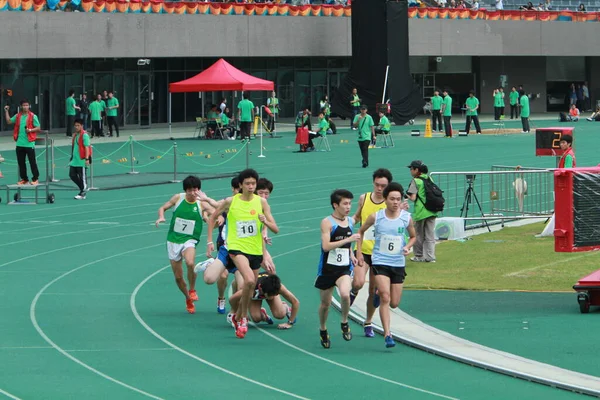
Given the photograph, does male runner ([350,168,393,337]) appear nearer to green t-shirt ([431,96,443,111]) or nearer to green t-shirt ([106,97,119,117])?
green t-shirt ([106,97,119,117])

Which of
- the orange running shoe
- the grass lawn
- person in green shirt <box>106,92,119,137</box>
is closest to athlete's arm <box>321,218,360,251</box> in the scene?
the orange running shoe

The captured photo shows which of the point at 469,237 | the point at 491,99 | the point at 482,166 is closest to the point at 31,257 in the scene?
the point at 469,237

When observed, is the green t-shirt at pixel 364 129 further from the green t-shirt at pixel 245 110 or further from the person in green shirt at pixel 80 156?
the green t-shirt at pixel 245 110

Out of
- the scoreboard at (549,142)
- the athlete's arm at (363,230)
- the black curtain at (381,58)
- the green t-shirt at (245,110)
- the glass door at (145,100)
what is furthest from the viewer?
the black curtain at (381,58)

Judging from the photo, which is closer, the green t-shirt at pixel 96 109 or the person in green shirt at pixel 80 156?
the person in green shirt at pixel 80 156

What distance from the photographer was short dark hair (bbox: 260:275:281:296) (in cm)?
1380

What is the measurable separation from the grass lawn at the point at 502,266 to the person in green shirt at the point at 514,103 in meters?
38.6

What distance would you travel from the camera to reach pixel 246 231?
44.6ft

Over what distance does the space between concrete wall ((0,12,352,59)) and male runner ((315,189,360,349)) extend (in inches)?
1337

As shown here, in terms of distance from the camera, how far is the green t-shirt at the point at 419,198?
1869 cm

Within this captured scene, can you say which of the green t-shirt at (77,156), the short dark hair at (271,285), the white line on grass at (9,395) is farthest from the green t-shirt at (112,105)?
the white line on grass at (9,395)

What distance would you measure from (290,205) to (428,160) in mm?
11239

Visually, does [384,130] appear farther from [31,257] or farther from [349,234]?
[349,234]

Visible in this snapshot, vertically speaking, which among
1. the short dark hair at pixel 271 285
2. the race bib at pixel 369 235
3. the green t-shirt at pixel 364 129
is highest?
the green t-shirt at pixel 364 129
